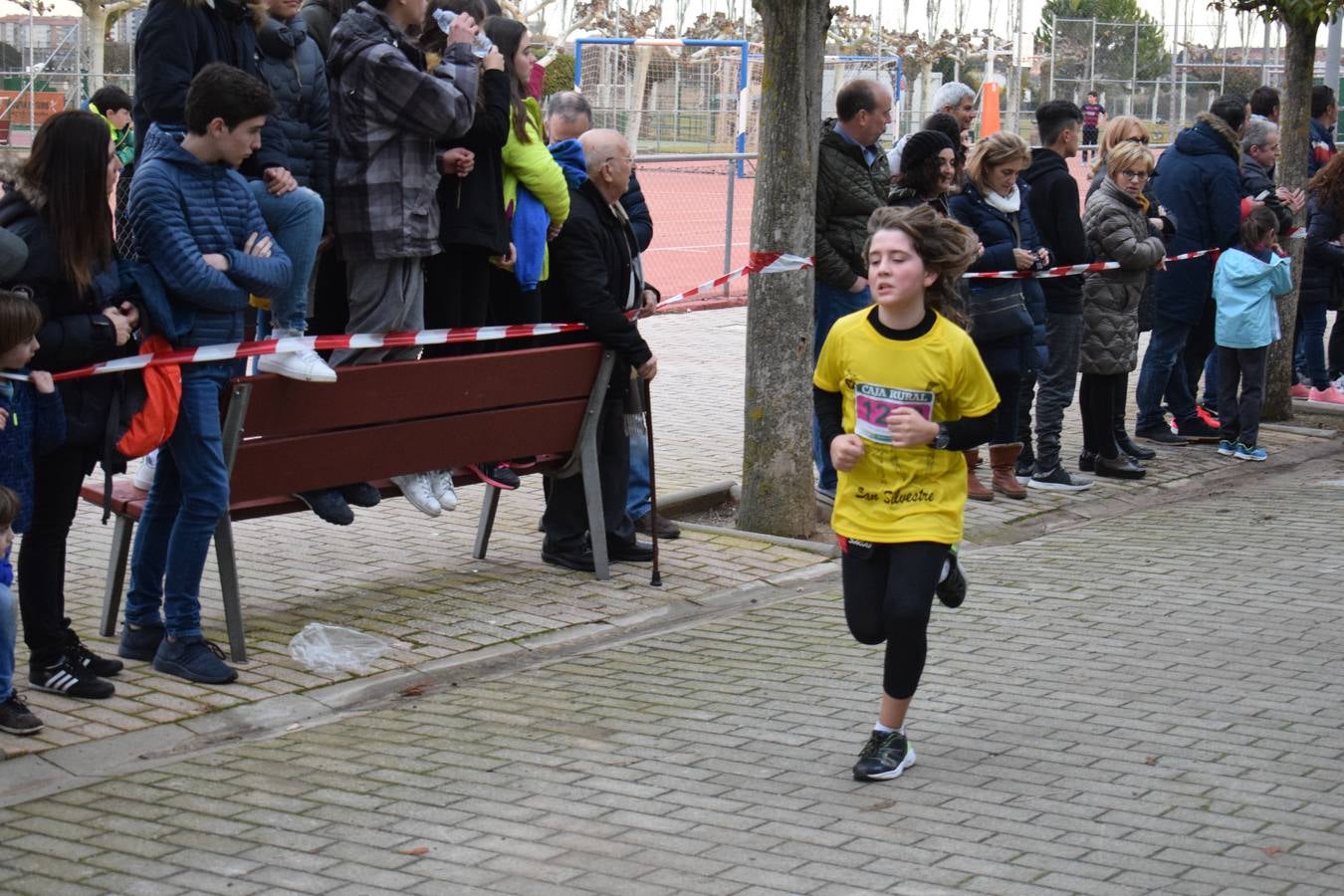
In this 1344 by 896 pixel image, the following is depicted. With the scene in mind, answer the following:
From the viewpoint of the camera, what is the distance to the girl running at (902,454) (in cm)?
540

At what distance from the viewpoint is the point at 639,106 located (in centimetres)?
4306

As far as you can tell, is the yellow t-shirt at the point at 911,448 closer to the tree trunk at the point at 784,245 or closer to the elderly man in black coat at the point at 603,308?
the elderly man in black coat at the point at 603,308

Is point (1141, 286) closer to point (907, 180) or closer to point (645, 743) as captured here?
point (907, 180)

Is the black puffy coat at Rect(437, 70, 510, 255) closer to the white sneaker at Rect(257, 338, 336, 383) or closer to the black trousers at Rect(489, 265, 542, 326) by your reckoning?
the black trousers at Rect(489, 265, 542, 326)

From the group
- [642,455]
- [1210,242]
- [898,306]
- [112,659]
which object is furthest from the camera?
[1210,242]

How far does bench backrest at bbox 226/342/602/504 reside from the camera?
6598mm

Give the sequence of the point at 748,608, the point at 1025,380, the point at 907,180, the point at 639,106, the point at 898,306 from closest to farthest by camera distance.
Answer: the point at 898,306 < the point at 748,608 < the point at 907,180 < the point at 1025,380 < the point at 639,106

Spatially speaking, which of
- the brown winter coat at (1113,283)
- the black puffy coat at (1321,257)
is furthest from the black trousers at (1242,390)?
the black puffy coat at (1321,257)

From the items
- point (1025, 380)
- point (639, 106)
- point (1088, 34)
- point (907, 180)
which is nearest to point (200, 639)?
point (907, 180)

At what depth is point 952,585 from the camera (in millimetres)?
5660

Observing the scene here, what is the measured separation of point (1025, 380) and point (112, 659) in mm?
5573

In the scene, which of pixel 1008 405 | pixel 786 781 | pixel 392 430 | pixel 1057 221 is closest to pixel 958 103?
pixel 1057 221

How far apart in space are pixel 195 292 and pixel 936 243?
2439mm

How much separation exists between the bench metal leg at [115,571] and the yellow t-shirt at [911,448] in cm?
276
